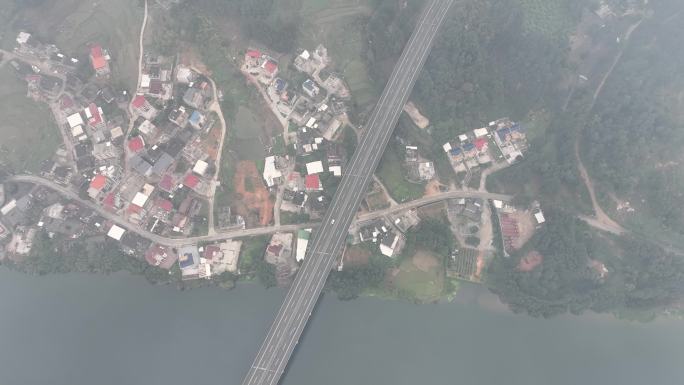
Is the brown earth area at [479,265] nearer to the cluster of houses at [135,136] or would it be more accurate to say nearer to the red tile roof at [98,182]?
the cluster of houses at [135,136]

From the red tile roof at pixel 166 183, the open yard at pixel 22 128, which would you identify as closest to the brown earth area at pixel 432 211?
the red tile roof at pixel 166 183

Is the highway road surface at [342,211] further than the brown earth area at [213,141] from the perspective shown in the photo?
No

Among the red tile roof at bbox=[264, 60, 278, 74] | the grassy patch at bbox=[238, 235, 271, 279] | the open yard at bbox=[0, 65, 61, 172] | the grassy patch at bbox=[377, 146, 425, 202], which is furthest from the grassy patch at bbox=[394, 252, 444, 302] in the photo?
the open yard at bbox=[0, 65, 61, 172]

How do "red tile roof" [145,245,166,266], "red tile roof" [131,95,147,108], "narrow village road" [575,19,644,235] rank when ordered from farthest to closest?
"red tile roof" [131,95,147,108] < "narrow village road" [575,19,644,235] < "red tile roof" [145,245,166,266]

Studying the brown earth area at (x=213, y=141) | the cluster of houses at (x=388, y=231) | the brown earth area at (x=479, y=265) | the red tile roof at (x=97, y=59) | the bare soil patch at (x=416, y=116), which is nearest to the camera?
the cluster of houses at (x=388, y=231)

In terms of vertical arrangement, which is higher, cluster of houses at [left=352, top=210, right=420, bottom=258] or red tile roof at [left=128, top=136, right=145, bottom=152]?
red tile roof at [left=128, top=136, right=145, bottom=152]

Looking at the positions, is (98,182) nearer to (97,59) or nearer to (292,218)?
(97,59)

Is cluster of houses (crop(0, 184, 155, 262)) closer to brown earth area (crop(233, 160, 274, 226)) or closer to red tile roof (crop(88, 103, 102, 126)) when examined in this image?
red tile roof (crop(88, 103, 102, 126))
